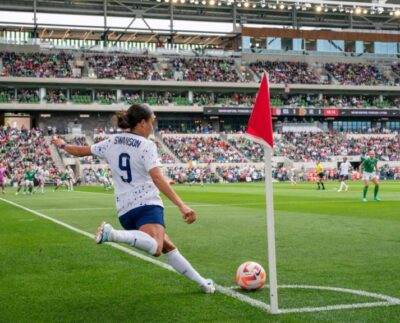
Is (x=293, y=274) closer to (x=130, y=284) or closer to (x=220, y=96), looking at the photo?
(x=130, y=284)

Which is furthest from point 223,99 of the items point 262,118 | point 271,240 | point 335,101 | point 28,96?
point 271,240

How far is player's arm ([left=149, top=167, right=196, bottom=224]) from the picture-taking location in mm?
5625

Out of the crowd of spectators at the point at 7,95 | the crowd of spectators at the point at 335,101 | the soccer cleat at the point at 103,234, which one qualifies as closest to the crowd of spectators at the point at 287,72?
the crowd of spectators at the point at 335,101

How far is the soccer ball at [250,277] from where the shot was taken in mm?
6684

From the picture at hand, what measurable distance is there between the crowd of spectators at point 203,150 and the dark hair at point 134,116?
185 feet

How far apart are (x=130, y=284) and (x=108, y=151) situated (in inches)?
78.9

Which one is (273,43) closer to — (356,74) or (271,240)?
(356,74)

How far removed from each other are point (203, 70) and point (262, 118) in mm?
71729

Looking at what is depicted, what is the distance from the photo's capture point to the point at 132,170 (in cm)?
595

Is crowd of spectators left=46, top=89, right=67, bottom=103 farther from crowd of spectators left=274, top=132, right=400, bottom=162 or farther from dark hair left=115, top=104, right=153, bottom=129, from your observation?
dark hair left=115, top=104, right=153, bottom=129

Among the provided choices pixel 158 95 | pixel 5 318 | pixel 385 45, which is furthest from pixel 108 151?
pixel 385 45

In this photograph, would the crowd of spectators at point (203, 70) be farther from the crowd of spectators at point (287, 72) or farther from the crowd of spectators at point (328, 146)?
the crowd of spectators at point (328, 146)

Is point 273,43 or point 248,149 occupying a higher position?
point 273,43

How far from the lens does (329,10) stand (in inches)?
3152
